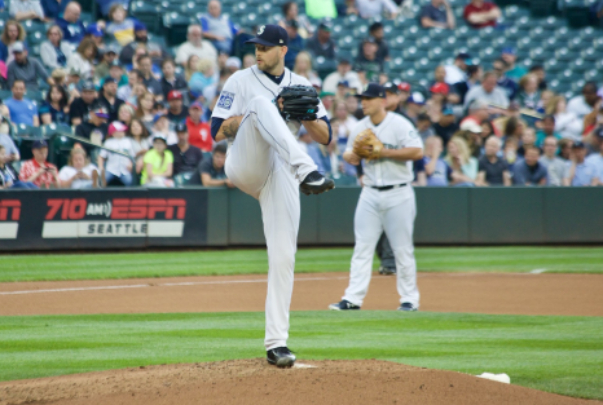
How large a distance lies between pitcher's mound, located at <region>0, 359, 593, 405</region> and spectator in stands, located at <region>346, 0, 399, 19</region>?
15902 millimetres

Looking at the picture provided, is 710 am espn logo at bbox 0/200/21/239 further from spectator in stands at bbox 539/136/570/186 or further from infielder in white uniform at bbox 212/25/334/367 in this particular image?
spectator in stands at bbox 539/136/570/186

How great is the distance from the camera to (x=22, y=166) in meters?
12.6

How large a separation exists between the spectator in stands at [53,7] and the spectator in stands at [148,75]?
2258 millimetres

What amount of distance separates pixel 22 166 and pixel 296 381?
9450 millimetres

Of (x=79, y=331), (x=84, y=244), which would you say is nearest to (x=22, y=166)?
(x=84, y=244)

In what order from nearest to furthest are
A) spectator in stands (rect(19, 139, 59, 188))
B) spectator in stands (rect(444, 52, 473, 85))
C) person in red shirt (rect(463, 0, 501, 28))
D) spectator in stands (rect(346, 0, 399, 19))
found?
spectator in stands (rect(19, 139, 59, 188)) → spectator in stands (rect(444, 52, 473, 85)) → spectator in stands (rect(346, 0, 399, 19)) → person in red shirt (rect(463, 0, 501, 28))

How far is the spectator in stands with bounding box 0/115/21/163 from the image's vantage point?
1216cm

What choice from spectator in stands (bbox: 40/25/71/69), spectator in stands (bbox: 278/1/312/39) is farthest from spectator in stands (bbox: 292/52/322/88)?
spectator in stands (bbox: 40/25/71/69)

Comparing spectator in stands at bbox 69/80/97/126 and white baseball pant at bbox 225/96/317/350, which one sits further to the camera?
spectator in stands at bbox 69/80/97/126

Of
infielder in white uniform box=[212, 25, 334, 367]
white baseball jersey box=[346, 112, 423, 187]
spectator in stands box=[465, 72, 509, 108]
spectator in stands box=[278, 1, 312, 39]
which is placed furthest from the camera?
spectator in stands box=[278, 1, 312, 39]

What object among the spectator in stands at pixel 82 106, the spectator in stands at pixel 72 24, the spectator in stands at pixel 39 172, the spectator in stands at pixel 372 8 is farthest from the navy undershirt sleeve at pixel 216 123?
the spectator in stands at pixel 372 8

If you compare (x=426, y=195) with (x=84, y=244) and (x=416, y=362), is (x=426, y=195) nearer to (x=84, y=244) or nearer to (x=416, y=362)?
(x=84, y=244)

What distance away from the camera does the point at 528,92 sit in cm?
1769

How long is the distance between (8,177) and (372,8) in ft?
34.1
